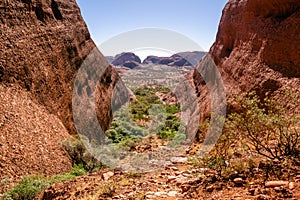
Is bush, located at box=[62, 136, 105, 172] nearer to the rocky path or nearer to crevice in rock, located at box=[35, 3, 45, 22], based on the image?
the rocky path

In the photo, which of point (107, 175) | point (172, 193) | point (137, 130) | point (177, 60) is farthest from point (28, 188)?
point (177, 60)

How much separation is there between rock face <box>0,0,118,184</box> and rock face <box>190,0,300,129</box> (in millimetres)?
8320

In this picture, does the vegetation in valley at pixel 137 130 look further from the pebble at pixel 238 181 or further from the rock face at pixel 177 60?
the rock face at pixel 177 60

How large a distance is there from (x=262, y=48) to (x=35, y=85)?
405 inches

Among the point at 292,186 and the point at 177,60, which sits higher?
the point at 177,60

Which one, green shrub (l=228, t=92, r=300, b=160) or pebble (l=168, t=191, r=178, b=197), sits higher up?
green shrub (l=228, t=92, r=300, b=160)

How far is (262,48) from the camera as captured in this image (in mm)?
10852

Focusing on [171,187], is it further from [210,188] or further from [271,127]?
[271,127]

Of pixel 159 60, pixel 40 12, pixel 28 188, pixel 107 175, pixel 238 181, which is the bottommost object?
pixel 28 188

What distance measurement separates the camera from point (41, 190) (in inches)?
273

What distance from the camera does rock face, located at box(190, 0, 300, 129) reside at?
9375 mm

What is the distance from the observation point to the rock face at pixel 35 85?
342 inches

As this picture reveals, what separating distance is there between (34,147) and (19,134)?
0.71 metres

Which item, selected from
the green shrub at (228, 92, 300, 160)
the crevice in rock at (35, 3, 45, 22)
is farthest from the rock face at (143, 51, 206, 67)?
the green shrub at (228, 92, 300, 160)
